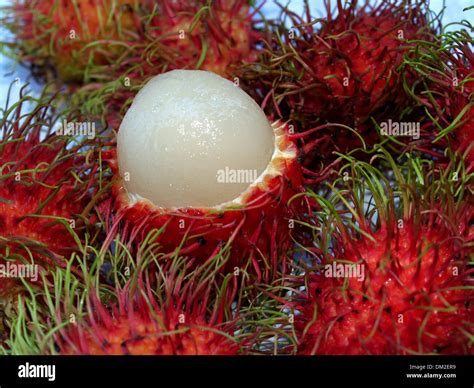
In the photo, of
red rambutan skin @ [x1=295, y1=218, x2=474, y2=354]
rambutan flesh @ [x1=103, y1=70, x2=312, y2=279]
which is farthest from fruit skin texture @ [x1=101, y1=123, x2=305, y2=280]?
red rambutan skin @ [x1=295, y1=218, x2=474, y2=354]

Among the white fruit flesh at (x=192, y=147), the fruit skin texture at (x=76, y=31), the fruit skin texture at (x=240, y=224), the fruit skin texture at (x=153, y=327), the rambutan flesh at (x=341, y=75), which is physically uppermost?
the fruit skin texture at (x=76, y=31)

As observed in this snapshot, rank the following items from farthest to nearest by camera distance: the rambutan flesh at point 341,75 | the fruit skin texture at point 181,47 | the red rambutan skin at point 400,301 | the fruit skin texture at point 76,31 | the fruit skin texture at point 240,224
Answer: the fruit skin texture at point 76,31
the fruit skin texture at point 181,47
the rambutan flesh at point 341,75
the fruit skin texture at point 240,224
the red rambutan skin at point 400,301

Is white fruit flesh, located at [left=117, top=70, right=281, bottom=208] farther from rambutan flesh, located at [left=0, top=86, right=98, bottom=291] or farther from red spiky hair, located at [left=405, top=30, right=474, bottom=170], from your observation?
red spiky hair, located at [left=405, top=30, right=474, bottom=170]

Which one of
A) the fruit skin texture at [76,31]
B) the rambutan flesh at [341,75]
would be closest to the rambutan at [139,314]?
the rambutan flesh at [341,75]

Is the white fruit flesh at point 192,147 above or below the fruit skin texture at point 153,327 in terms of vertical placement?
above

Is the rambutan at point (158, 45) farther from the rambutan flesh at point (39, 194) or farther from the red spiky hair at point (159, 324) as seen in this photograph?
the red spiky hair at point (159, 324)

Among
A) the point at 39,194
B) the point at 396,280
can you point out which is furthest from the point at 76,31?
the point at 396,280

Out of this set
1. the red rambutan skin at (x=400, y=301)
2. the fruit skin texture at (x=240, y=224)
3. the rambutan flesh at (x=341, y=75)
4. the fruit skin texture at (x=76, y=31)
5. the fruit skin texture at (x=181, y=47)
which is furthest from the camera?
the fruit skin texture at (x=76, y=31)

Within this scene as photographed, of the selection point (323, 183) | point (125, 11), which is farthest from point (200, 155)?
point (125, 11)
